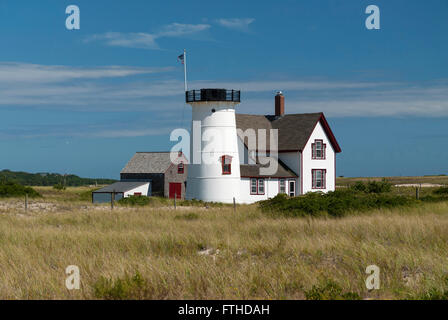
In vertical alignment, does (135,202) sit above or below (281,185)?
below

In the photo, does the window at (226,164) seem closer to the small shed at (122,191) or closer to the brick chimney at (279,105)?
the brick chimney at (279,105)

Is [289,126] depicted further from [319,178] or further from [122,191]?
[122,191]

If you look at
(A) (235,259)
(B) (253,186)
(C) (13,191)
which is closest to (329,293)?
(A) (235,259)

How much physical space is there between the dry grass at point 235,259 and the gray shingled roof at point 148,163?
33.7 metres

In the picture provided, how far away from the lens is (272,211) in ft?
79.4

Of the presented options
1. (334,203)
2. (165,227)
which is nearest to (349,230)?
(165,227)

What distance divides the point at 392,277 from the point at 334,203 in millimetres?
14258

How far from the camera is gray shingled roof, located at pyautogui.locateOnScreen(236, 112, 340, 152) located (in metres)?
43.8

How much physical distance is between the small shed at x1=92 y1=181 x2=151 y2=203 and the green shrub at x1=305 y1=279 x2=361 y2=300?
41.5 meters

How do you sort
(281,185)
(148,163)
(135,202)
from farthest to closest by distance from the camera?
(148,163) < (281,185) < (135,202)

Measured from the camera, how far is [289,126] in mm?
45469

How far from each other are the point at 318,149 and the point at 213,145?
10305 mm

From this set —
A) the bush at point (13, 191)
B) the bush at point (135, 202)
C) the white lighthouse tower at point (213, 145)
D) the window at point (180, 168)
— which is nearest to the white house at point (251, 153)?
the white lighthouse tower at point (213, 145)

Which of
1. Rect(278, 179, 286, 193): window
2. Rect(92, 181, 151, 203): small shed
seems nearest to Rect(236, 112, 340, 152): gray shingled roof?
Rect(278, 179, 286, 193): window
